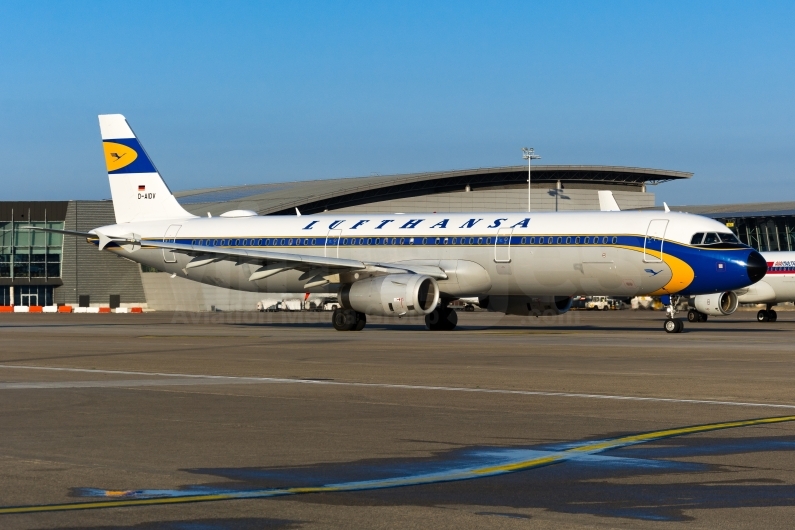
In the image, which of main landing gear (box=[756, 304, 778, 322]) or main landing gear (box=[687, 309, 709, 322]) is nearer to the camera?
main landing gear (box=[687, 309, 709, 322])

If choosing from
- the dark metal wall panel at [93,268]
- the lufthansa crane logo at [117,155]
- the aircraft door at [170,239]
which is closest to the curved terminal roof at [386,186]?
the dark metal wall panel at [93,268]

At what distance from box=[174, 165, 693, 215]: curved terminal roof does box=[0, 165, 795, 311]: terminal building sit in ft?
0.34

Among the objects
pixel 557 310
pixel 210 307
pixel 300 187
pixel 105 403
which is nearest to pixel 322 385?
pixel 105 403

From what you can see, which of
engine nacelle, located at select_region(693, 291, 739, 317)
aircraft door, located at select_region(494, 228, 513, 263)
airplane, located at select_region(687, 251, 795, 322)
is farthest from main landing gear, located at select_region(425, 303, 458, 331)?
airplane, located at select_region(687, 251, 795, 322)

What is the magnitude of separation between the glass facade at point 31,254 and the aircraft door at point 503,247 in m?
65.6

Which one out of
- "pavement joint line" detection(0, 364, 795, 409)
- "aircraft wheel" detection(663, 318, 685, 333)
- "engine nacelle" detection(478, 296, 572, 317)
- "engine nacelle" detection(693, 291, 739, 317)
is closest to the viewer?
"pavement joint line" detection(0, 364, 795, 409)

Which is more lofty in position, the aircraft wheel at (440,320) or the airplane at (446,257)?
the airplane at (446,257)

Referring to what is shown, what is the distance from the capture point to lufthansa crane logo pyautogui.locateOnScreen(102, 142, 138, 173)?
45969 mm

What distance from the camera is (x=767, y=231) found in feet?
325

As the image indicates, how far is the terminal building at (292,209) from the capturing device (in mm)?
88188

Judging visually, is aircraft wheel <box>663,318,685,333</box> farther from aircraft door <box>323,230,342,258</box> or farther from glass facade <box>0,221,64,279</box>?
glass facade <box>0,221,64,279</box>

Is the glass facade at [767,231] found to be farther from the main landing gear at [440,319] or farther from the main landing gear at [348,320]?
the main landing gear at [348,320]

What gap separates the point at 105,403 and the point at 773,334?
2679 cm

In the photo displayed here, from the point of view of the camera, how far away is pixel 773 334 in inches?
1416
